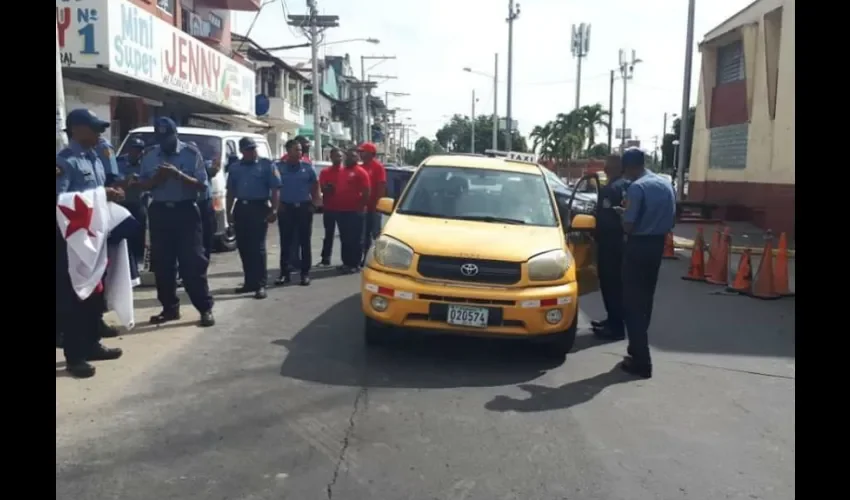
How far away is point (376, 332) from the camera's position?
644cm

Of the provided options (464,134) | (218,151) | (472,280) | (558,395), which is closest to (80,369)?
(472,280)

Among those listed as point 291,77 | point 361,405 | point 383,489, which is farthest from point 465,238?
point 291,77

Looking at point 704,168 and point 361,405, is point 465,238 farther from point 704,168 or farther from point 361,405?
point 704,168

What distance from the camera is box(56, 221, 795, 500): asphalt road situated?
13.3 feet

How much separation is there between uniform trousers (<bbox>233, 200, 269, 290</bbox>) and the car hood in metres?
2.46

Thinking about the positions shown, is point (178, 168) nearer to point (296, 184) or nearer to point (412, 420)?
point (296, 184)

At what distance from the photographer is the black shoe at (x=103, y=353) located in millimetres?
6113

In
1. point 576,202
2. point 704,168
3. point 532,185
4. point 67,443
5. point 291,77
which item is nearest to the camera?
point 67,443

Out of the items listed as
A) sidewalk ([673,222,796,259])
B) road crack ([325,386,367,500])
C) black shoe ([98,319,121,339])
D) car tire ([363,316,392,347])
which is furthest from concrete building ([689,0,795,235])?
black shoe ([98,319,121,339])

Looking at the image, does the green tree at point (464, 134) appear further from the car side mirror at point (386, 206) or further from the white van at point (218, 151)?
the car side mirror at point (386, 206)

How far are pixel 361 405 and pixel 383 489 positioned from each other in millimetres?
1313

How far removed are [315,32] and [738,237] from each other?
87.0 ft
